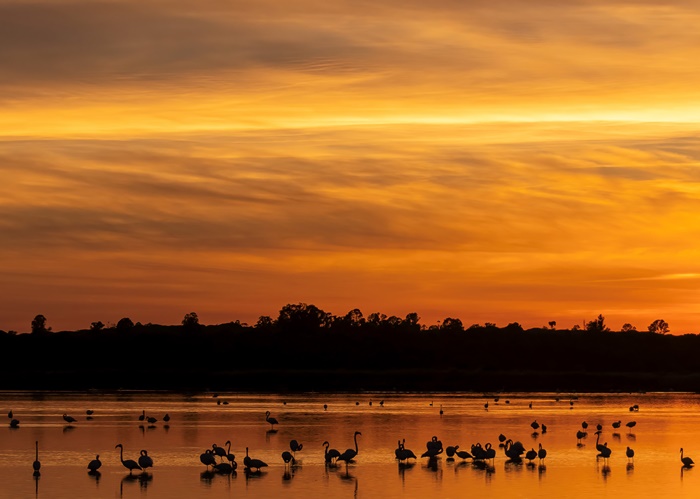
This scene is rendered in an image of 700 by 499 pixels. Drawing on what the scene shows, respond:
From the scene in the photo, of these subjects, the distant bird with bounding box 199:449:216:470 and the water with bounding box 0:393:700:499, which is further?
the distant bird with bounding box 199:449:216:470

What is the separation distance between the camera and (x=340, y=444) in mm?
47750

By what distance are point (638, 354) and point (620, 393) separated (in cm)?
7575

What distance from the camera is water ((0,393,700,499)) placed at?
35.0 meters

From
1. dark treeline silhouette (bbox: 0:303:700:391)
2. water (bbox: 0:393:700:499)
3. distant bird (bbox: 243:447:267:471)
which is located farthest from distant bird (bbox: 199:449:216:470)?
dark treeline silhouette (bbox: 0:303:700:391)

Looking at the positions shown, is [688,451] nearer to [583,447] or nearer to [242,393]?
[583,447]

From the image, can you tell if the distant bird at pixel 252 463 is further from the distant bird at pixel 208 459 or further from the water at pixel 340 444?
the distant bird at pixel 208 459

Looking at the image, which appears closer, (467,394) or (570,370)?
(467,394)

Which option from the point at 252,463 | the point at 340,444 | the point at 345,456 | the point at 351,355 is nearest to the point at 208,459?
the point at 252,463

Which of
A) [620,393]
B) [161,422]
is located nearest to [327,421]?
[161,422]

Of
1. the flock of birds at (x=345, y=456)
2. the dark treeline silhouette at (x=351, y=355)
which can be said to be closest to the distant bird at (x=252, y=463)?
the flock of birds at (x=345, y=456)

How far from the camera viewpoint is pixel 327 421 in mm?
60469

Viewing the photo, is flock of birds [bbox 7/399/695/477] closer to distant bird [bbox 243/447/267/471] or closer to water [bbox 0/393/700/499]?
distant bird [bbox 243/447/267/471]

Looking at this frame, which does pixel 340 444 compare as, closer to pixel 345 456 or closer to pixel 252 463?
pixel 345 456

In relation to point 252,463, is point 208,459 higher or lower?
higher
